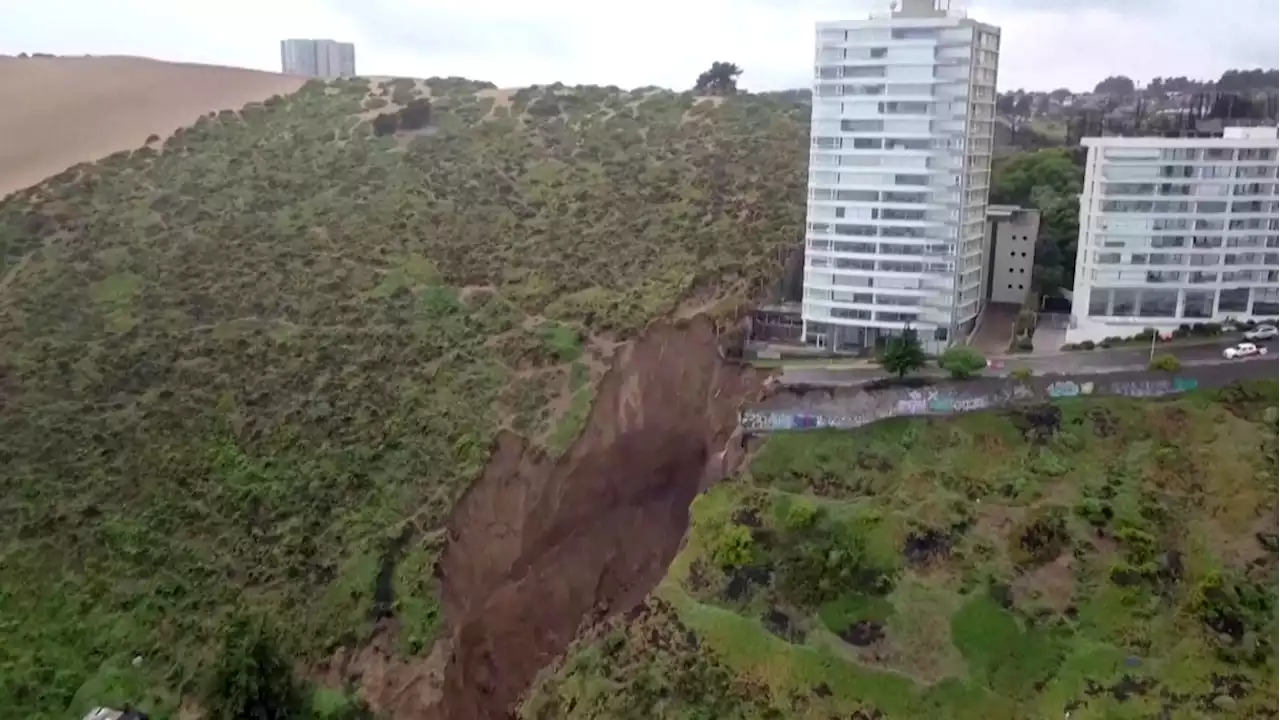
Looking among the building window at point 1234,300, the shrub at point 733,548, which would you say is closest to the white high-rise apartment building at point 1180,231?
the building window at point 1234,300

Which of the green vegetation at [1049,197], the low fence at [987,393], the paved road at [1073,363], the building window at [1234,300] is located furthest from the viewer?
the green vegetation at [1049,197]

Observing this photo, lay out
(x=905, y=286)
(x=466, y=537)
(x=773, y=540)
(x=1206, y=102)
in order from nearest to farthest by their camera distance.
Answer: (x=773, y=540) < (x=466, y=537) < (x=905, y=286) < (x=1206, y=102)

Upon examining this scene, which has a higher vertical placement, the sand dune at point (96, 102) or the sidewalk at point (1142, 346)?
the sand dune at point (96, 102)

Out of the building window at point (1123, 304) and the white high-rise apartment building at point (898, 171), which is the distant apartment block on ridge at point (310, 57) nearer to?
the white high-rise apartment building at point (898, 171)

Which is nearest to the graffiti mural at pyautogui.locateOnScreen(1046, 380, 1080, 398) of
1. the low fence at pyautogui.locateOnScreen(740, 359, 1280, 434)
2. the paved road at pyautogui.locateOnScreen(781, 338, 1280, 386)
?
the low fence at pyautogui.locateOnScreen(740, 359, 1280, 434)

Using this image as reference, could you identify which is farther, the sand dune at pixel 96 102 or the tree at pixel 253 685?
the sand dune at pixel 96 102

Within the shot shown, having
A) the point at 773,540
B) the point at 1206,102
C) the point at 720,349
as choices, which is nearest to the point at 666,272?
the point at 720,349

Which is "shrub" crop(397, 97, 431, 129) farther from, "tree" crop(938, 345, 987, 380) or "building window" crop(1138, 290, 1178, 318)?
"building window" crop(1138, 290, 1178, 318)

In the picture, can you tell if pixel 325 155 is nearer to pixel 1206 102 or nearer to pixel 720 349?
pixel 720 349

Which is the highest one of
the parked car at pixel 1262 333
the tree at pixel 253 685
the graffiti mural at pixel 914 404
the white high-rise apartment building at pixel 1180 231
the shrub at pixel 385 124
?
the shrub at pixel 385 124
